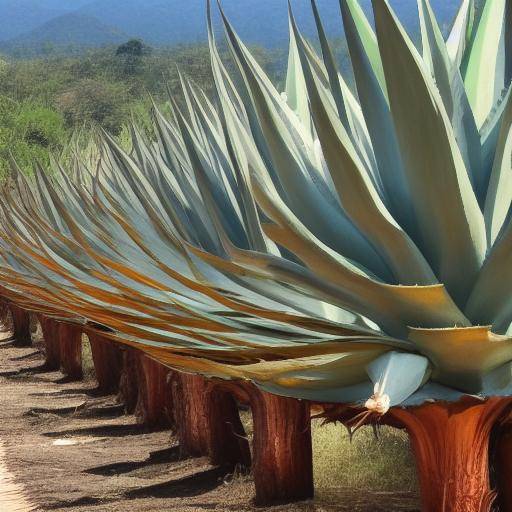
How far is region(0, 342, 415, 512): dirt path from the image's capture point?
5.55 meters

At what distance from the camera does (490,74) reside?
420cm

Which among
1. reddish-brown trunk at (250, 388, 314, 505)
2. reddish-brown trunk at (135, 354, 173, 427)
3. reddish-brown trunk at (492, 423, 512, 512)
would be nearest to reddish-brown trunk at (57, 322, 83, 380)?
reddish-brown trunk at (135, 354, 173, 427)

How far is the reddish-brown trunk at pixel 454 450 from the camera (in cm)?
348

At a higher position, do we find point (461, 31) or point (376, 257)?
point (461, 31)

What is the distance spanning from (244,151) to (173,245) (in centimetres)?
61

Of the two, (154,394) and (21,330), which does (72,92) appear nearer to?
(21,330)

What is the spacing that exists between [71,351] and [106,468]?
283 inches

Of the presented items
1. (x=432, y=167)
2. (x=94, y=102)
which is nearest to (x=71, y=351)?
(x=432, y=167)

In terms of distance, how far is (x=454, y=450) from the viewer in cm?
353

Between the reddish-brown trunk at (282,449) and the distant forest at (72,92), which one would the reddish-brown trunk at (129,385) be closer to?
the reddish-brown trunk at (282,449)

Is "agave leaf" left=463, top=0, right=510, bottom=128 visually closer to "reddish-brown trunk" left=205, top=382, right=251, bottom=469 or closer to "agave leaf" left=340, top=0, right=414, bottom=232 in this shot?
"agave leaf" left=340, top=0, right=414, bottom=232

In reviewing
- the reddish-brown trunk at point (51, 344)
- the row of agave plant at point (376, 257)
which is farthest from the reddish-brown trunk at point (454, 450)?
the reddish-brown trunk at point (51, 344)

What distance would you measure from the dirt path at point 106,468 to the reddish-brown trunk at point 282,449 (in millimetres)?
118

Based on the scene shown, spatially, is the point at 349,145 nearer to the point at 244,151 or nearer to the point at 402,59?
the point at 402,59
